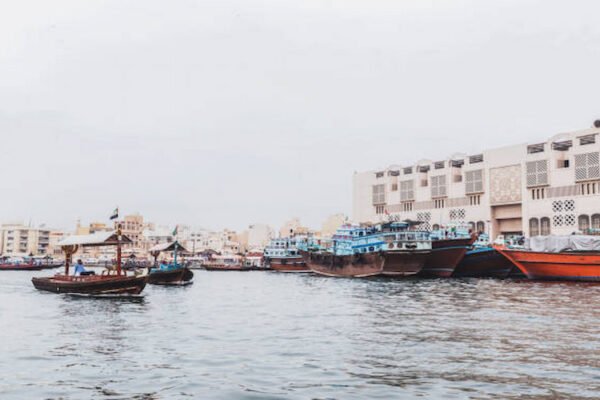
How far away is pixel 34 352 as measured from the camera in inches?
545

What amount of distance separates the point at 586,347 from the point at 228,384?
8443 millimetres

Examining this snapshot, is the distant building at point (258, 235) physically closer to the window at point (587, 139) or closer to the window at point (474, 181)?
the window at point (474, 181)

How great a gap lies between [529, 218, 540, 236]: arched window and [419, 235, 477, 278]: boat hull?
78.4 feet

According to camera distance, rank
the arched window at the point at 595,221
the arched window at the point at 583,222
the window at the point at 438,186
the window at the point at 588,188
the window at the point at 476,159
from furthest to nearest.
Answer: the window at the point at 438,186 → the window at the point at 476,159 → the window at the point at 588,188 → the arched window at the point at 583,222 → the arched window at the point at 595,221

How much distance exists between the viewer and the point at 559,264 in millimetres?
43281

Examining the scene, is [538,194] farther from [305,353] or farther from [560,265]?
[305,353]

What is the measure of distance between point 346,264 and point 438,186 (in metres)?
31.4

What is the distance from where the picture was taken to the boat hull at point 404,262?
51594 millimetres

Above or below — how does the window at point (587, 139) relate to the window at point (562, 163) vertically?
above

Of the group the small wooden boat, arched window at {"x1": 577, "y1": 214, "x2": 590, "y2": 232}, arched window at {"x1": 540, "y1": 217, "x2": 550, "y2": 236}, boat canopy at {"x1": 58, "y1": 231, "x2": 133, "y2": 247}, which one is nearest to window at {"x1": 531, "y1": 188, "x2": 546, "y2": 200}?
arched window at {"x1": 540, "y1": 217, "x2": 550, "y2": 236}

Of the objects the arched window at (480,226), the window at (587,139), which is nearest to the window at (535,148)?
the window at (587,139)

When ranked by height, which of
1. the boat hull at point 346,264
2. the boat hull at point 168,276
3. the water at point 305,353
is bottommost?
the water at point 305,353

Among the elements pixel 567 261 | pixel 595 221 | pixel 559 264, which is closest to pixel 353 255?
pixel 559 264

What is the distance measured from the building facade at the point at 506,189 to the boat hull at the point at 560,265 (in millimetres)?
19877
